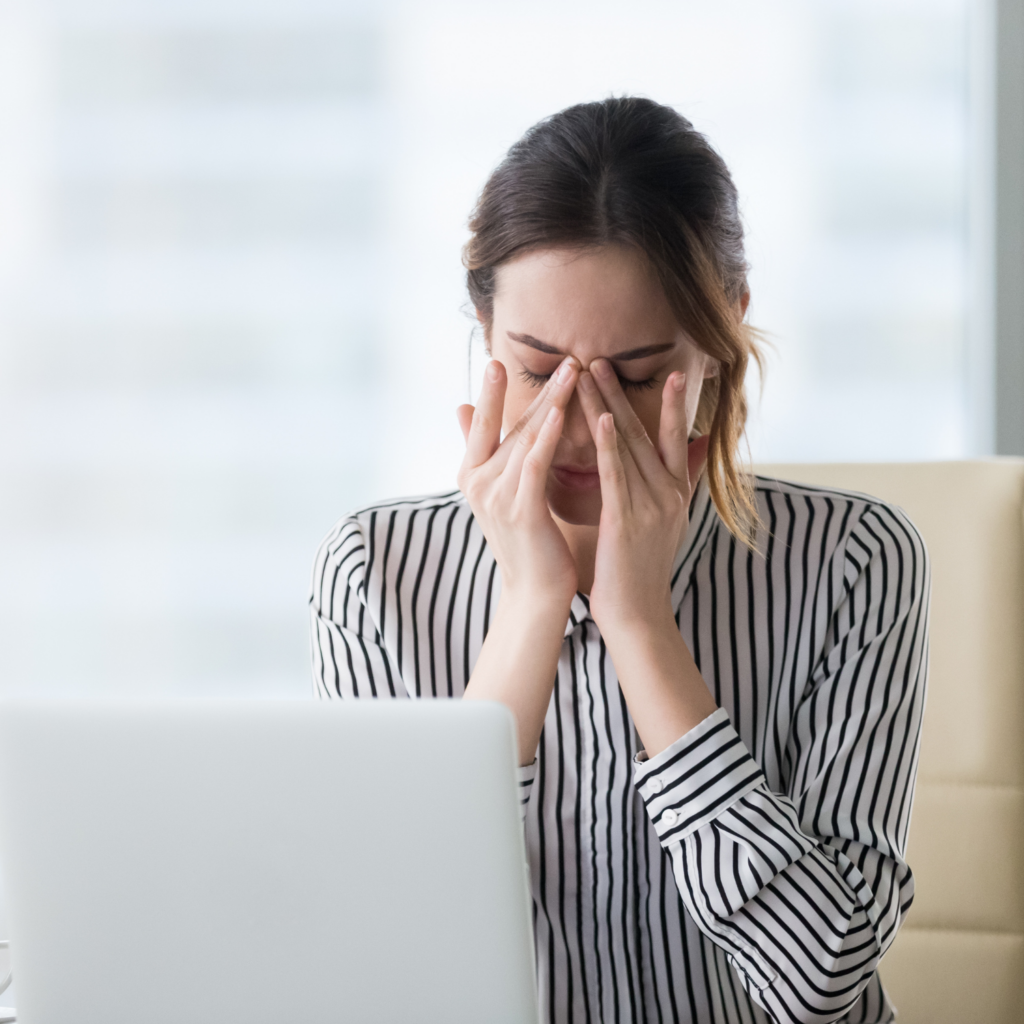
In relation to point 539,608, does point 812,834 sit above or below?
below

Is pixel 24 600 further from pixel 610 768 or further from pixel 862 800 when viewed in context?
pixel 862 800

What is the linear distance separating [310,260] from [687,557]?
1011 mm

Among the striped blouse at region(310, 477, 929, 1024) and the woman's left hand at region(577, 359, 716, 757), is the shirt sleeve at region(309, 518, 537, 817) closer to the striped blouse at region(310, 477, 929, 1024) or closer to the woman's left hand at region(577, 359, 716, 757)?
the striped blouse at region(310, 477, 929, 1024)

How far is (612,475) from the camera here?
93 cm

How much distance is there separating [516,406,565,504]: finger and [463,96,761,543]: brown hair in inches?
6.1

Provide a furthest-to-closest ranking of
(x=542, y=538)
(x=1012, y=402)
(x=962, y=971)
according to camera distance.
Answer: (x=1012, y=402) < (x=962, y=971) < (x=542, y=538)

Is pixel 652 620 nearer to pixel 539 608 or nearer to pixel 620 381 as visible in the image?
pixel 539 608

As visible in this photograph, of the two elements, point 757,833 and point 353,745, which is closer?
point 353,745

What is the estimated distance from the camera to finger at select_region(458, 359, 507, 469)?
0.97 meters

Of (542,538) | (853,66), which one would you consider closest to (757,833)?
(542,538)

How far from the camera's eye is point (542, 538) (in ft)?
3.11

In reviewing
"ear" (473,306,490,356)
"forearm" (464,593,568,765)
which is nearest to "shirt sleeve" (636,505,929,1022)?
"forearm" (464,593,568,765)

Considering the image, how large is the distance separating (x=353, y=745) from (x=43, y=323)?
60.5 inches

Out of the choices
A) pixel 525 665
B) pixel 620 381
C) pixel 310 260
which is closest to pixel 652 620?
pixel 525 665
